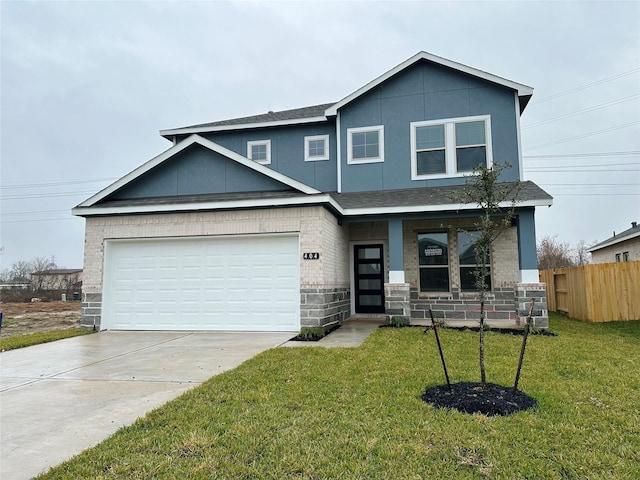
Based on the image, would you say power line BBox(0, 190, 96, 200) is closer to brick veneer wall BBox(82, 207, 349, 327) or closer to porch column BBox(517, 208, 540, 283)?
brick veneer wall BBox(82, 207, 349, 327)

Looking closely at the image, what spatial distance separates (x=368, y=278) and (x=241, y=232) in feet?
16.3

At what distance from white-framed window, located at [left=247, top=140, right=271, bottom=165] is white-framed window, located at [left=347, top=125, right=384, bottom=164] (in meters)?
2.84

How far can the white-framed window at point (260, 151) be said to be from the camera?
13.6 meters

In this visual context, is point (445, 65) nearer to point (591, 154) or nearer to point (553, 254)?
point (591, 154)

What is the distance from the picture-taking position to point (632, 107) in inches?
986

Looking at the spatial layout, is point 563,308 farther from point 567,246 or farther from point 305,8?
point 567,246

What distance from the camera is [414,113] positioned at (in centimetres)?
1223

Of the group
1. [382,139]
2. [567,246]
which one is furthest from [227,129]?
[567,246]

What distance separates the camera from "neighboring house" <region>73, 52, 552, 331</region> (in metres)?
10.2

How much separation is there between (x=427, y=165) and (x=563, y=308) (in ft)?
26.2

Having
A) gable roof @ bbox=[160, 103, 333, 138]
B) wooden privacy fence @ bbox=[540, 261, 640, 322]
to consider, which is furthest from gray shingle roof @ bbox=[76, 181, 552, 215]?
wooden privacy fence @ bbox=[540, 261, 640, 322]

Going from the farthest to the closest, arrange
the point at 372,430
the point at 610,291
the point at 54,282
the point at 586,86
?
the point at 54,282, the point at 586,86, the point at 610,291, the point at 372,430

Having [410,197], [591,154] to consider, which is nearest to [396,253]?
[410,197]

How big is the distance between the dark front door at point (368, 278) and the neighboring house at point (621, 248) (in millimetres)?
12952
